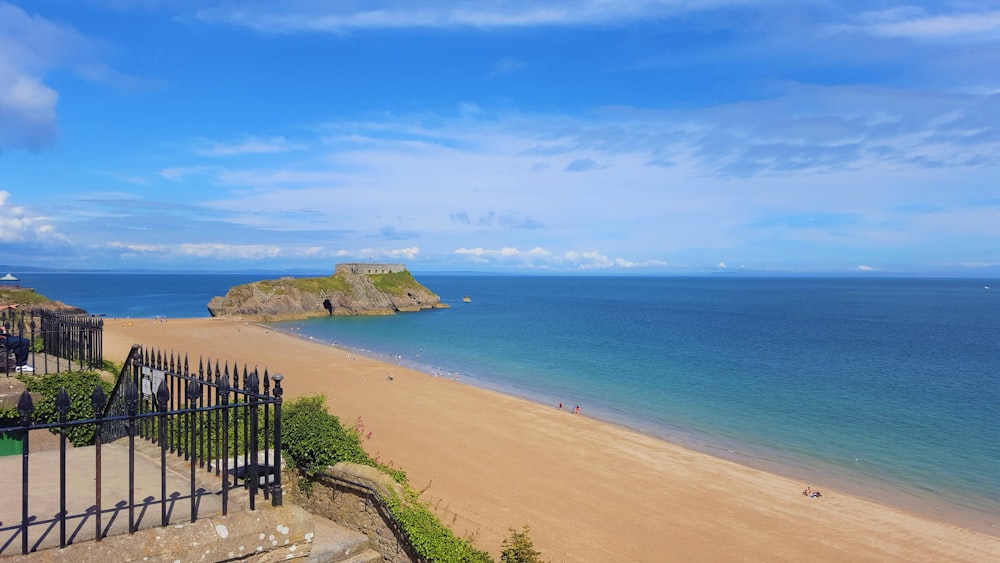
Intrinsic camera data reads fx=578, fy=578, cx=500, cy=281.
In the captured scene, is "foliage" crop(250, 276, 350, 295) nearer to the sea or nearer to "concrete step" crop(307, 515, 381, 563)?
the sea

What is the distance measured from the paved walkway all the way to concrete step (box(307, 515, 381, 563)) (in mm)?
1336

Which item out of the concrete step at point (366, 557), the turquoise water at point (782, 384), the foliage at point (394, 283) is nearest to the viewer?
the concrete step at point (366, 557)

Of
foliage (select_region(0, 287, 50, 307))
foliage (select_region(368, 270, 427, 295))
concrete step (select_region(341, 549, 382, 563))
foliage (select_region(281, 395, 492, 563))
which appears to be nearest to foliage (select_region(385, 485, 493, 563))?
foliage (select_region(281, 395, 492, 563))

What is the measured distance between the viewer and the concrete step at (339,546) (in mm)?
7167

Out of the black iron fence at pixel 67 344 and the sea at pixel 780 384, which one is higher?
the black iron fence at pixel 67 344

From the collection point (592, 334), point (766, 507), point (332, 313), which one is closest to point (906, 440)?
point (766, 507)

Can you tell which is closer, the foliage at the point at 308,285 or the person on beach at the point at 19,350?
the person on beach at the point at 19,350

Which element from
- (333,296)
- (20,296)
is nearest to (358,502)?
(20,296)

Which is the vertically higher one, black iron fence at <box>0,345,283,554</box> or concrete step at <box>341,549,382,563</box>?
black iron fence at <box>0,345,283,554</box>

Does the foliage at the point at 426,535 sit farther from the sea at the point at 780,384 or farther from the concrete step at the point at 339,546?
the sea at the point at 780,384

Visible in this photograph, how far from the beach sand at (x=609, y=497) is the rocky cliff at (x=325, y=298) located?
195 ft

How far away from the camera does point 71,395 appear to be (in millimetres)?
10914

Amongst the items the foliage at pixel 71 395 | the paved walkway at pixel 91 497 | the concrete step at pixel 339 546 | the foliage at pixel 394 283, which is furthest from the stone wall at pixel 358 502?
the foliage at pixel 394 283

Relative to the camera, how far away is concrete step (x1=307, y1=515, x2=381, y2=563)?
7.17m
